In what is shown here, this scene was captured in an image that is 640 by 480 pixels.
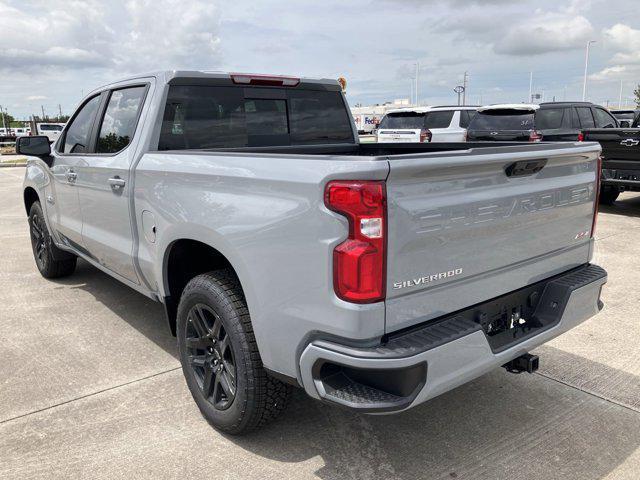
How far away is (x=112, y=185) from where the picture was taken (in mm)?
3676

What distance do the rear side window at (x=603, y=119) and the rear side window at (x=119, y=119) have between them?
33.9ft

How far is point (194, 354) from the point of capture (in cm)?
312

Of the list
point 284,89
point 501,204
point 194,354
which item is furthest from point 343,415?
point 284,89

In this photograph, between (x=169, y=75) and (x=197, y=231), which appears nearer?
(x=197, y=231)

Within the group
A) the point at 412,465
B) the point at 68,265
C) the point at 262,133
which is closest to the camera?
the point at 412,465

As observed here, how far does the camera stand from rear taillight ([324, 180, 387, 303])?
206 centimetres

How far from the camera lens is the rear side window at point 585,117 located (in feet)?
36.3

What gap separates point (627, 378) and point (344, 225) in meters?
2.53

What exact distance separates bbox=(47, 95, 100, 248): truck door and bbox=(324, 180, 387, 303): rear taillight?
9.17ft

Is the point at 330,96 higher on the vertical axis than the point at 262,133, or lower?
higher

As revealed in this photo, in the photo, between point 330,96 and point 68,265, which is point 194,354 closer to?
point 330,96

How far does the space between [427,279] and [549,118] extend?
10.1 m

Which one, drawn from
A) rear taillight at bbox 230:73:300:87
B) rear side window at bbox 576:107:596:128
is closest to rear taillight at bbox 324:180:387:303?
rear taillight at bbox 230:73:300:87

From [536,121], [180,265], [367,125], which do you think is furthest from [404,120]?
[367,125]
